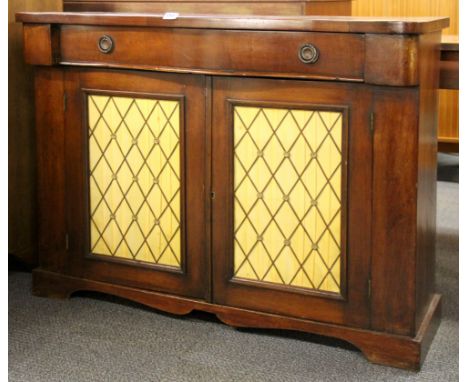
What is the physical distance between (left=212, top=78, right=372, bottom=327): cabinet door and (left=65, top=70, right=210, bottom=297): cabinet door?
87 mm

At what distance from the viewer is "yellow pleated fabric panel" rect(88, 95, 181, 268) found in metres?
2.79

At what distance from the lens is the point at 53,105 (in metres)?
2.97

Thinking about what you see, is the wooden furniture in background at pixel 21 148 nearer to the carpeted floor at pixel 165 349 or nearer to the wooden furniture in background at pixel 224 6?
the carpeted floor at pixel 165 349

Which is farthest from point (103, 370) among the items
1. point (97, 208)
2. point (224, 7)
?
point (224, 7)

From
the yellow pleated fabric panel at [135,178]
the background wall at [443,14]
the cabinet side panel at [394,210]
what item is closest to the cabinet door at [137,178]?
the yellow pleated fabric panel at [135,178]

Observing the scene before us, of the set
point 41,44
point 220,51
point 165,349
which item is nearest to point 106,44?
point 41,44

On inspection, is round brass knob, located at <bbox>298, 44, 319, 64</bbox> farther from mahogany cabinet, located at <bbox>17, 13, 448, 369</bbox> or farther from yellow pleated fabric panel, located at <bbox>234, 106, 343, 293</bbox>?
yellow pleated fabric panel, located at <bbox>234, 106, 343, 293</bbox>

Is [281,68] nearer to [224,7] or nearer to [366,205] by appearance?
[366,205]

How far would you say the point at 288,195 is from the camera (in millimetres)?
2609

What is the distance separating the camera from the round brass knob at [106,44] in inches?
110

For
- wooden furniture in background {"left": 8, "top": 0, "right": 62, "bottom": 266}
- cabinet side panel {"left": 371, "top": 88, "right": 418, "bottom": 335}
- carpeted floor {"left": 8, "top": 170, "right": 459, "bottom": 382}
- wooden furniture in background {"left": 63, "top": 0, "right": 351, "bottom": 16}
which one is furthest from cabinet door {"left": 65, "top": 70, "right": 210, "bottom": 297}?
wooden furniture in background {"left": 63, "top": 0, "right": 351, "bottom": 16}

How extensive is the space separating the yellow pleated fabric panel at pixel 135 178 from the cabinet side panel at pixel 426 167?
764 millimetres

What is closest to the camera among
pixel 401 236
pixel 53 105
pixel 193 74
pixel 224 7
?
pixel 401 236

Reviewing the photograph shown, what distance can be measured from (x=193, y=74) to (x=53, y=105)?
57 cm
